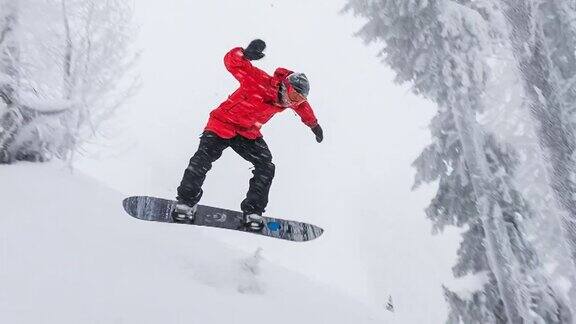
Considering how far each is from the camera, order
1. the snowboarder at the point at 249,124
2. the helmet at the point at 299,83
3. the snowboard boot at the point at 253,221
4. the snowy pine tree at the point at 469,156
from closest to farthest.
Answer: the helmet at the point at 299,83 < the snowboarder at the point at 249,124 < the snowboard boot at the point at 253,221 < the snowy pine tree at the point at 469,156

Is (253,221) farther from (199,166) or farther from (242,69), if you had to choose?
(242,69)

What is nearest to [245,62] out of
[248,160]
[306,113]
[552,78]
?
[306,113]

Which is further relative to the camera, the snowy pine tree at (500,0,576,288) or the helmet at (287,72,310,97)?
the snowy pine tree at (500,0,576,288)

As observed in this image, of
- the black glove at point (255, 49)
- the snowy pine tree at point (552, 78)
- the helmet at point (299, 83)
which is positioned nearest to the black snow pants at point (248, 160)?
the helmet at point (299, 83)

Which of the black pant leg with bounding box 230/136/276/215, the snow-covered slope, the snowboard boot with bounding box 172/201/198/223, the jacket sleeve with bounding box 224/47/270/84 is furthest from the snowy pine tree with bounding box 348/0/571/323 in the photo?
the snowboard boot with bounding box 172/201/198/223

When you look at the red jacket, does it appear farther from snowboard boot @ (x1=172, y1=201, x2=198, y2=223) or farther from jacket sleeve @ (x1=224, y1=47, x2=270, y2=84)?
snowboard boot @ (x1=172, y1=201, x2=198, y2=223)

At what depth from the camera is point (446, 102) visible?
9.74 metres

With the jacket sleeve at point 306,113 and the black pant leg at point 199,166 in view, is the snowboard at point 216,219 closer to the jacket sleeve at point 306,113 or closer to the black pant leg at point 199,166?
the black pant leg at point 199,166

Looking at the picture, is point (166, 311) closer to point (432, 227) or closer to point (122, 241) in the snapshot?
point (122, 241)

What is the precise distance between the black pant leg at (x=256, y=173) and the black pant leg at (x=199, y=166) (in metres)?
0.22

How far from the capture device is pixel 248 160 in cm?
709

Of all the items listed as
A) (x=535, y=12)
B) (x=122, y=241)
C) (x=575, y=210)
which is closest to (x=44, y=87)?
(x=122, y=241)

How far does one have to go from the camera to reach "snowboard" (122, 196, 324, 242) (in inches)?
281

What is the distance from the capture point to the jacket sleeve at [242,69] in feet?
22.1
